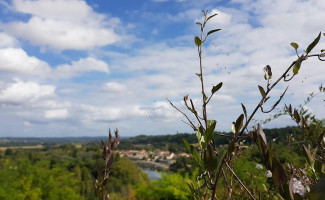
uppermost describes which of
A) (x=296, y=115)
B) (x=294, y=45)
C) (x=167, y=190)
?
(x=294, y=45)

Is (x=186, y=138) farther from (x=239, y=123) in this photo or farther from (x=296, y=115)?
A: (x=296, y=115)

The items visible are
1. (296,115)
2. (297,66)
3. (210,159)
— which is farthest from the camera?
(296,115)

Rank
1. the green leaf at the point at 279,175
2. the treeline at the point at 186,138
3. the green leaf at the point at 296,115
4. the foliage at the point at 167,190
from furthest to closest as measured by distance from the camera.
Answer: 1. the foliage at the point at 167,190
2. the green leaf at the point at 296,115
3. the treeline at the point at 186,138
4. the green leaf at the point at 279,175

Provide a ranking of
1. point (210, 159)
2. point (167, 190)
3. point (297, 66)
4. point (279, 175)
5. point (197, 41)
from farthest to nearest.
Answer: point (167, 190) < point (197, 41) < point (297, 66) < point (210, 159) < point (279, 175)

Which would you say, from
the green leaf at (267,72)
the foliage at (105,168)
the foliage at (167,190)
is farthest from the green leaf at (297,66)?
the foliage at (167,190)

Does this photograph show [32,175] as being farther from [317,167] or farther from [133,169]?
[133,169]

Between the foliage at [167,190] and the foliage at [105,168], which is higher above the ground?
the foliage at [105,168]

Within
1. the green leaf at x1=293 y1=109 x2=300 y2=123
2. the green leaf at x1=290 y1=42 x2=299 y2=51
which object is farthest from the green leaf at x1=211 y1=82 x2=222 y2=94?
the green leaf at x1=293 y1=109 x2=300 y2=123

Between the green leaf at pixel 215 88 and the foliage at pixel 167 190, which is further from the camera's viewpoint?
the foliage at pixel 167 190

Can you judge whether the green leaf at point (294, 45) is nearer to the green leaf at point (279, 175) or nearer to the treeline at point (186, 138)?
the treeline at point (186, 138)

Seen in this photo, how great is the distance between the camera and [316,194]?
339 millimetres

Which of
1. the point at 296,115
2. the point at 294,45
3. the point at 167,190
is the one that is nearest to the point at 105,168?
the point at 294,45

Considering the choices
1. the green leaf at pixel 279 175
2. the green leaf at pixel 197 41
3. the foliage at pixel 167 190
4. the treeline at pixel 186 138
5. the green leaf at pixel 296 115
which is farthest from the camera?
the foliage at pixel 167 190

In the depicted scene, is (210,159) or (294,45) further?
(294,45)
